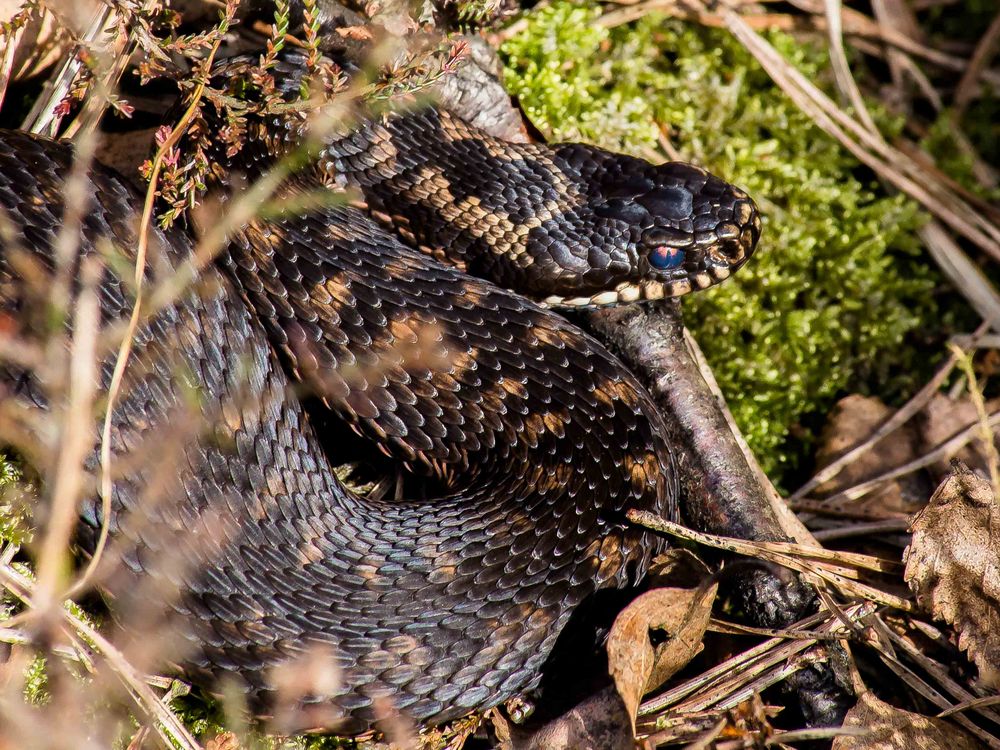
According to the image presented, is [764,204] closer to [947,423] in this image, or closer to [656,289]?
[656,289]

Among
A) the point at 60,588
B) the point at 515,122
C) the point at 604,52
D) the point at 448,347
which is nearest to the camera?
the point at 60,588

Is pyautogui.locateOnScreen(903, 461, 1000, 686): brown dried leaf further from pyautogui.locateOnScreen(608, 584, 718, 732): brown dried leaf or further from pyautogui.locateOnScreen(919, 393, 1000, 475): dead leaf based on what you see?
pyautogui.locateOnScreen(919, 393, 1000, 475): dead leaf

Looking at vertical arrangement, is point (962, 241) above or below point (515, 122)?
above

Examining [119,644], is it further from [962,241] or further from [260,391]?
[962,241]

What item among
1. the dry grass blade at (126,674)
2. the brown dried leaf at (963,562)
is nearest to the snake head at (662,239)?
the brown dried leaf at (963,562)

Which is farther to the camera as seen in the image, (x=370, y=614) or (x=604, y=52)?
(x=604, y=52)

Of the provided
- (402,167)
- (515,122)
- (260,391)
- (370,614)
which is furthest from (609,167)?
(370,614)

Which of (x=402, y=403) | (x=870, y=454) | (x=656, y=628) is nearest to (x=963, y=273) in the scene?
(x=870, y=454)
